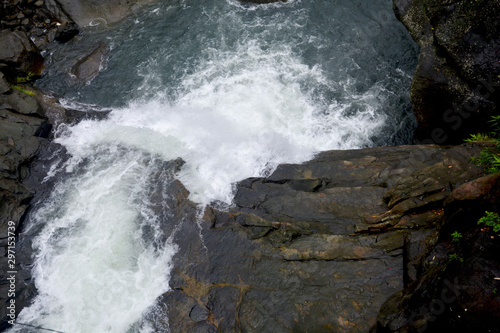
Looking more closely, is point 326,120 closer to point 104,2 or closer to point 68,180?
point 68,180

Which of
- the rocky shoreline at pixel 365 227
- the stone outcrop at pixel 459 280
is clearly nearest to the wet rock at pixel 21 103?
the rocky shoreline at pixel 365 227

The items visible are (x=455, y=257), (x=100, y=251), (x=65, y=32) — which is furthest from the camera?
(x=65, y=32)

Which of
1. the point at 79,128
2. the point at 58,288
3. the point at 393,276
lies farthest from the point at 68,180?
the point at 393,276

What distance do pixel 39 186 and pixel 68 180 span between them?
3.28ft

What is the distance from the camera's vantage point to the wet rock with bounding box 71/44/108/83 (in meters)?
15.7

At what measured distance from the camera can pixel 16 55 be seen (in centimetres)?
1493

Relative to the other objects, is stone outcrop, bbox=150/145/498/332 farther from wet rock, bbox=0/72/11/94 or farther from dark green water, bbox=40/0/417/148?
wet rock, bbox=0/72/11/94

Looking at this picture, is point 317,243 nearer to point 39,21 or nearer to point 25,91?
point 25,91

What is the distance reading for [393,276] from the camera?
24.1 feet

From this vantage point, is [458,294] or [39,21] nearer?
[458,294]

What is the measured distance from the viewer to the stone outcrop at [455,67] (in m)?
9.58

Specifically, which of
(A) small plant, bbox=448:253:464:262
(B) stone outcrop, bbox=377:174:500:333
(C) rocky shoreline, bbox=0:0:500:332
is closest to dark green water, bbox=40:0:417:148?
(C) rocky shoreline, bbox=0:0:500:332

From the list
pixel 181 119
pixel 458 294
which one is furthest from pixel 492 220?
pixel 181 119

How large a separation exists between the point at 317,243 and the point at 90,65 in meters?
13.5
